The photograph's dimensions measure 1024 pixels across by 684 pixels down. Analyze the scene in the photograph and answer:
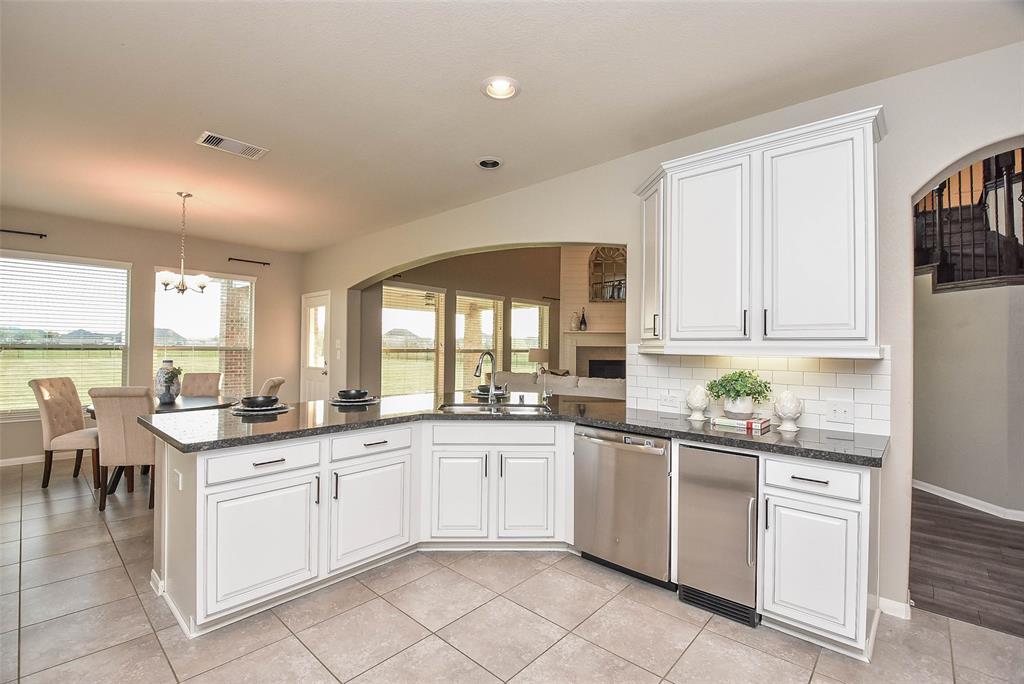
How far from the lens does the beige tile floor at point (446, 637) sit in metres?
1.92

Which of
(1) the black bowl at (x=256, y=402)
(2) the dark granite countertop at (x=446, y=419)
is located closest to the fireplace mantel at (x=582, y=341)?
(2) the dark granite countertop at (x=446, y=419)

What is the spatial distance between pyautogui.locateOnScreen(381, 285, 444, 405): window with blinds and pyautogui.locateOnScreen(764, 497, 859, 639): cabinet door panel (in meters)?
5.17

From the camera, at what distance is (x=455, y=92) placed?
267 cm

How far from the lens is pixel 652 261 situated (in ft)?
10.1

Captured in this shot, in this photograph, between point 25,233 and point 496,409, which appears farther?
point 25,233

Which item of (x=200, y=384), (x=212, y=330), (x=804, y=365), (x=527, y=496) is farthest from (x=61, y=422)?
(x=804, y=365)

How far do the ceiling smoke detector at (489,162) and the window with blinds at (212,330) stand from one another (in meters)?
4.52

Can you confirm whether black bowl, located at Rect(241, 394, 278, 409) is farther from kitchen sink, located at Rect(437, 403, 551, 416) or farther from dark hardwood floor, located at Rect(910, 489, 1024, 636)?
dark hardwood floor, located at Rect(910, 489, 1024, 636)

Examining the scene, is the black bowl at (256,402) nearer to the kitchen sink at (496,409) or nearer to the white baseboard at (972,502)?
the kitchen sink at (496,409)

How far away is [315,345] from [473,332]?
2.43 m

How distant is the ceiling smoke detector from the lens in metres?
3.61

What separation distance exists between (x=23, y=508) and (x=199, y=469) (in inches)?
116

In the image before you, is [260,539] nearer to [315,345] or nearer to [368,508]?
[368,508]

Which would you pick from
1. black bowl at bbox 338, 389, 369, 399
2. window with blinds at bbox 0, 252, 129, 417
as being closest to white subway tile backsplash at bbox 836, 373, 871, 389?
black bowl at bbox 338, 389, 369, 399
